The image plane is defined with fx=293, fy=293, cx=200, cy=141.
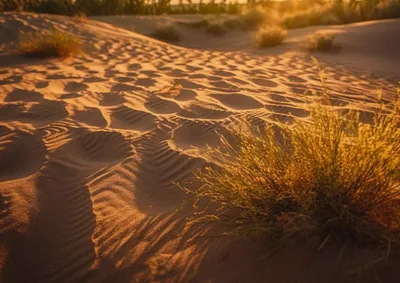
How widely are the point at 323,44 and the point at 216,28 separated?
6.11m

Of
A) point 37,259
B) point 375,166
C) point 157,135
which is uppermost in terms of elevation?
point 375,166

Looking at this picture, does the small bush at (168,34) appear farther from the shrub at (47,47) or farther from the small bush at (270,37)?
the shrub at (47,47)

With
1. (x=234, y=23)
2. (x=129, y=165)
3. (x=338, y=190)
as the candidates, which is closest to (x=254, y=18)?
(x=234, y=23)

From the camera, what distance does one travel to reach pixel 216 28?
487 inches

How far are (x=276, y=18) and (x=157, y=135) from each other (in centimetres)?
1240

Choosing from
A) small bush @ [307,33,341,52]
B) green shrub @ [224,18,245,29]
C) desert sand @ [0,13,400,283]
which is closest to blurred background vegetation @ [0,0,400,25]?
green shrub @ [224,18,245,29]

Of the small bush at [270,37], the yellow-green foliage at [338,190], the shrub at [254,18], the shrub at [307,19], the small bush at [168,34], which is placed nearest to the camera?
the yellow-green foliage at [338,190]

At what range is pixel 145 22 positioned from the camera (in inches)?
534

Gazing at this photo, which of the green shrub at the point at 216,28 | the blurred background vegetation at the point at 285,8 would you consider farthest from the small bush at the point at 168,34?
the blurred background vegetation at the point at 285,8

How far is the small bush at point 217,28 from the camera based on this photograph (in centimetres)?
1236

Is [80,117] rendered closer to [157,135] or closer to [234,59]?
[157,135]

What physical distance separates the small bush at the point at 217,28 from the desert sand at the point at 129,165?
26.0 feet

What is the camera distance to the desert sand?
1.40 meters

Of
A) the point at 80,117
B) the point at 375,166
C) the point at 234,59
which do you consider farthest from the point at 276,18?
the point at 375,166
